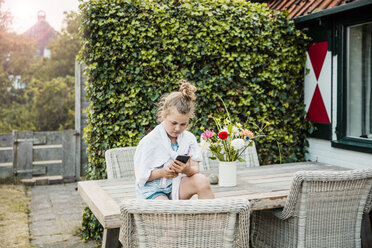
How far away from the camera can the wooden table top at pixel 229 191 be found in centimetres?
254

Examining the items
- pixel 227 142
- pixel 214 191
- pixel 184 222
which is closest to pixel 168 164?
pixel 214 191

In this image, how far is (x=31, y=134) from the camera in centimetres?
761

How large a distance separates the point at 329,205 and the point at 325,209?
0.13 ft

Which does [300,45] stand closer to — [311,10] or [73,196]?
[311,10]

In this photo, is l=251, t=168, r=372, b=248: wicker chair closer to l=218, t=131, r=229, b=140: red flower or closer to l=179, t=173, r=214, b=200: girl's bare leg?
l=179, t=173, r=214, b=200: girl's bare leg

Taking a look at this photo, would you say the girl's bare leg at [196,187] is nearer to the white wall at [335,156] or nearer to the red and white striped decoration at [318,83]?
the white wall at [335,156]

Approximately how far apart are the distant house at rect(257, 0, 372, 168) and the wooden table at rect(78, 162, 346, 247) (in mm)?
1317

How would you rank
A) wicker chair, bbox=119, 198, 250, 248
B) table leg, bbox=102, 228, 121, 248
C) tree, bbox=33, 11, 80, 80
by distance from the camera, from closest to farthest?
wicker chair, bbox=119, 198, 250, 248, table leg, bbox=102, 228, 121, 248, tree, bbox=33, 11, 80, 80

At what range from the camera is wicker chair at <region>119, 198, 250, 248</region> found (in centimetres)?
192

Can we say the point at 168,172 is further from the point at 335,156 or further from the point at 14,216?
the point at 14,216

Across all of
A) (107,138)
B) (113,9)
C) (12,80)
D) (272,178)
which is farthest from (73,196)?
(12,80)

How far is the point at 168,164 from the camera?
2.73m

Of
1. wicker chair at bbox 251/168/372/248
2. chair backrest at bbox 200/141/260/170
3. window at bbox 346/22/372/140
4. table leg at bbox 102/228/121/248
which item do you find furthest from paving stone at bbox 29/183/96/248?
window at bbox 346/22/372/140

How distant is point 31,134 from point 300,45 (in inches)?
206
